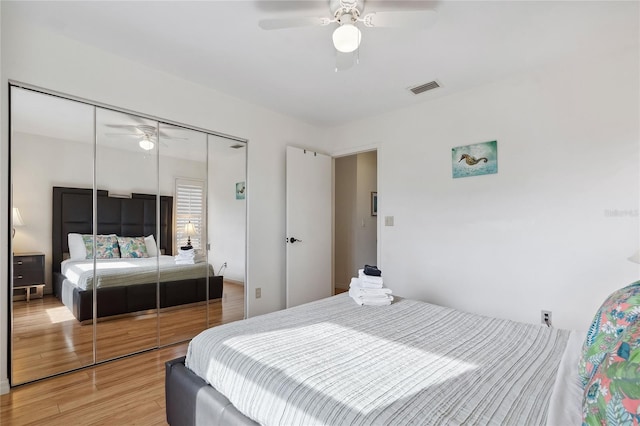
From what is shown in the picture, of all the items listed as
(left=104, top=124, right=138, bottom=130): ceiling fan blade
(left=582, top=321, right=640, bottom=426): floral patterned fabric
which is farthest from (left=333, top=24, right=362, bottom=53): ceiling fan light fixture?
(left=104, top=124, right=138, bottom=130): ceiling fan blade

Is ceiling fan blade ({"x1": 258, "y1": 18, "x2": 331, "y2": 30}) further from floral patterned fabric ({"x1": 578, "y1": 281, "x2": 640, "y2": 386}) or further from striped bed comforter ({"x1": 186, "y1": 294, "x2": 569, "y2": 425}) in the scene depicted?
floral patterned fabric ({"x1": 578, "y1": 281, "x2": 640, "y2": 386})


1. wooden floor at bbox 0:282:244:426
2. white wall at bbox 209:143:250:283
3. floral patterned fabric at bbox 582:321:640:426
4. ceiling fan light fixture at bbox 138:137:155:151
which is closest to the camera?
floral patterned fabric at bbox 582:321:640:426

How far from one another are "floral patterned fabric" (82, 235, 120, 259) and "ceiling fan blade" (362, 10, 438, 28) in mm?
2479

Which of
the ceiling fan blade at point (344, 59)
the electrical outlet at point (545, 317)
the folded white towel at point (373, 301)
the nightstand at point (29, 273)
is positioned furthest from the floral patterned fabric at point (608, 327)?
the nightstand at point (29, 273)

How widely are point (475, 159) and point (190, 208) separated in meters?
2.81

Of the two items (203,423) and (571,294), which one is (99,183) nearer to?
(203,423)

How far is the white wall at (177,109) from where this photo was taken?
199cm

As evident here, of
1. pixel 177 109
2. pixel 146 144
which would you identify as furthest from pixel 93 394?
pixel 177 109

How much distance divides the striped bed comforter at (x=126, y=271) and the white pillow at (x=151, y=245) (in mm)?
45

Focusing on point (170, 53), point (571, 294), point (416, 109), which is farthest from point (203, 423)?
point (416, 109)

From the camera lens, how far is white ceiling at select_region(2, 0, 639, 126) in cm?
187

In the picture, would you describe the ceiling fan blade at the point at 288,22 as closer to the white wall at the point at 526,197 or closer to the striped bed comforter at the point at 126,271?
the white wall at the point at 526,197

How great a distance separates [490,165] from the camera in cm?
286

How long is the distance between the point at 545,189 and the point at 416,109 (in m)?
1.50
